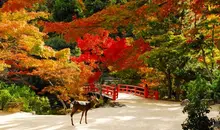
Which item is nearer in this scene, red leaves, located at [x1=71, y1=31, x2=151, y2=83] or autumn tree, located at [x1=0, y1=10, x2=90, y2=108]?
autumn tree, located at [x1=0, y1=10, x2=90, y2=108]

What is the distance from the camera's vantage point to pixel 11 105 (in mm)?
14609

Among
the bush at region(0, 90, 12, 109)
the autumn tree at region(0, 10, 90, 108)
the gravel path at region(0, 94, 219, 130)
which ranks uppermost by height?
the autumn tree at region(0, 10, 90, 108)

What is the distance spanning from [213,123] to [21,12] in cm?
865

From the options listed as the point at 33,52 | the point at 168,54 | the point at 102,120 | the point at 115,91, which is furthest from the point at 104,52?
the point at 102,120

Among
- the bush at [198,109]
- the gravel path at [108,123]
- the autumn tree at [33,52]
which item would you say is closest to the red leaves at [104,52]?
the autumn tree at [33,52]

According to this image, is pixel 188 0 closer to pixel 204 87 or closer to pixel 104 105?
pixel 204 87

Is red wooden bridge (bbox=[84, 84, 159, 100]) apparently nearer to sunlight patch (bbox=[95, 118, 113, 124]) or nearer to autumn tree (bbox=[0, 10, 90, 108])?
autumn tree (bbox=[0, 10, 90, 108])

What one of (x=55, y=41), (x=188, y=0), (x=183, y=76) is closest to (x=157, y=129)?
(x=188, y=0)

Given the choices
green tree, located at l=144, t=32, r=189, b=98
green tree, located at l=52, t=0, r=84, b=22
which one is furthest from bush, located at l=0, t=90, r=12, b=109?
green tree, located at l=52, t=0, r=84, b=22

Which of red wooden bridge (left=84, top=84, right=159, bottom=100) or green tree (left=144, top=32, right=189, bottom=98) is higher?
green tree (left=144, top=32, right=189, bottom=98)

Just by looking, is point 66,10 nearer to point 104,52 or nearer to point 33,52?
point 104,52

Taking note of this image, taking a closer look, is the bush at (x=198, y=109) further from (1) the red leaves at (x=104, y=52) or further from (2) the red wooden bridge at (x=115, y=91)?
(2) the red wooden bridge at (x=115, y=91)

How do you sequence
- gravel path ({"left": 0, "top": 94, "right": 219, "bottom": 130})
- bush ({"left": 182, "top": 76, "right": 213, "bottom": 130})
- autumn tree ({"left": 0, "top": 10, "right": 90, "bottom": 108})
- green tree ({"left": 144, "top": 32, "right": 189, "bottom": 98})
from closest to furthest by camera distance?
bush ({"left": 182, "top": 76, "right": 213, "bottom": 130}) → gravel path ({"left": 0, "top": 94, "right": 219, "bottom": 130}) → autumn tree ({"left": 0, "top": 10, "right": 90, "bottom": 108}) → green tree ({"left": 144, "top": 32, "right": 189, "bottom": 98})

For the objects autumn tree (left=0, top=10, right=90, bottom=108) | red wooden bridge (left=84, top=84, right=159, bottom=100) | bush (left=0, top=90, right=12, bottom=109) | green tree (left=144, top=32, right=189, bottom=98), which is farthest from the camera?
red wooden bridge (left=84, top=84, right=159, bottom=100)
